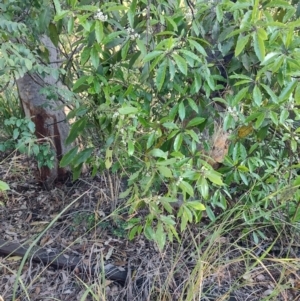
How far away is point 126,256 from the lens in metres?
2.44

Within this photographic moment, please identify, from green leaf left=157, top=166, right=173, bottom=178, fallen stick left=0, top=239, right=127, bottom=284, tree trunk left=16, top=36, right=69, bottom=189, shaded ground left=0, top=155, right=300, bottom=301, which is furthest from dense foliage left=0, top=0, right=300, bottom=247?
tree trunk left=16, top=36, right=69, bottom=189

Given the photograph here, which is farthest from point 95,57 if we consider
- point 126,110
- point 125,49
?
point 126,110

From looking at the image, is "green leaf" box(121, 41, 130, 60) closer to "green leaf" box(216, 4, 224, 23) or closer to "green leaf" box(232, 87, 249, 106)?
"green leaf" box(216, 4, 224, 23)

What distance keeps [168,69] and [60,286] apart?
1289mm

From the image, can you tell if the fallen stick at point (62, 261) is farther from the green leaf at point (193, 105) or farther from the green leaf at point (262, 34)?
the green leaf at point (262, 34)

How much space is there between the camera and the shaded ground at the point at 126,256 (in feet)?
6.50

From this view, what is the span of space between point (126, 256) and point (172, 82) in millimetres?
1106

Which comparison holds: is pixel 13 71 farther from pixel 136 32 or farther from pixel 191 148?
pixel 191 148

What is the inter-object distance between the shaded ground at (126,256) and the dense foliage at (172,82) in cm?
25

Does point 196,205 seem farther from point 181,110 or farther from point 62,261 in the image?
point 62,261

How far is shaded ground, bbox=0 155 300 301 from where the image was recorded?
1.98 meters

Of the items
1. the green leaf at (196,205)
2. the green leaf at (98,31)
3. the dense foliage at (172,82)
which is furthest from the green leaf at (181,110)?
the green leaf at (98,31)

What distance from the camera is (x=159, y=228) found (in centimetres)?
178

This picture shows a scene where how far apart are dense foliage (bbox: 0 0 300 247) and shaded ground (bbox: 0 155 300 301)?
10.0 inches
